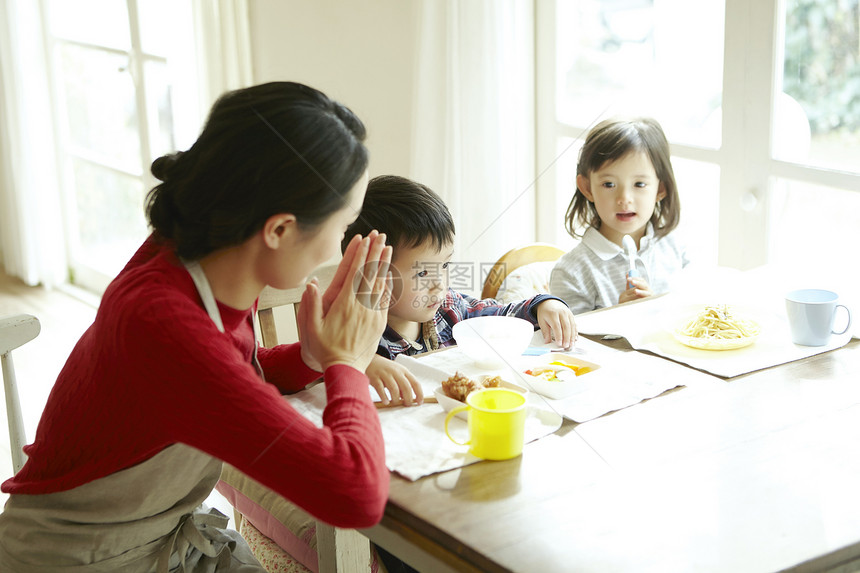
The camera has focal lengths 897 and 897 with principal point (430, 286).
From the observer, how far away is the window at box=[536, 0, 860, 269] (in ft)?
6.61

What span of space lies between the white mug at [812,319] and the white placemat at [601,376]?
22 cm

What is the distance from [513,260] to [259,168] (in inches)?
47.1

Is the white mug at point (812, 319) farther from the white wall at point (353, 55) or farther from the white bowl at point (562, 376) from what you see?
the white wall at point (353, 55)

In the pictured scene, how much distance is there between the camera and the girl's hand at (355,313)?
1156 millimetres

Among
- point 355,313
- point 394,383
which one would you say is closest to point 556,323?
point 394,383

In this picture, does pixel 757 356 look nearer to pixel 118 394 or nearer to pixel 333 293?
pixel 333 293

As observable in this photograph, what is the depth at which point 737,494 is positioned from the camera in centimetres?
100

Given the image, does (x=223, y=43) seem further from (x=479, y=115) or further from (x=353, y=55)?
(x=479, y=115)

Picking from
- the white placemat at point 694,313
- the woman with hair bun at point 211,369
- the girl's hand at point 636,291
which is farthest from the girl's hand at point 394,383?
the girl's hand at point 636,291

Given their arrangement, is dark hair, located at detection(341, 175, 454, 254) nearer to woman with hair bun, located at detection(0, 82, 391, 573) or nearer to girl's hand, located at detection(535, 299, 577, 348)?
girl's hand, located at detection(535, 299, 577, 348)

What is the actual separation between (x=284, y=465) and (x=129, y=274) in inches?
11.9

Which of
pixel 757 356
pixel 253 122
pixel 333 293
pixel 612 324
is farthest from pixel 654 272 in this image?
pixel 253 122

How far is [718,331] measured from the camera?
148 centimetres

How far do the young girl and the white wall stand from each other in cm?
104
